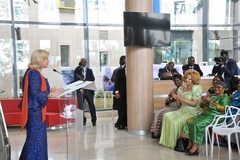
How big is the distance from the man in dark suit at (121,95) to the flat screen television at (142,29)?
3.78 ft

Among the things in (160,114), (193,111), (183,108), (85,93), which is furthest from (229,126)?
(85,93)

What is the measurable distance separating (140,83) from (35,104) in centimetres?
329

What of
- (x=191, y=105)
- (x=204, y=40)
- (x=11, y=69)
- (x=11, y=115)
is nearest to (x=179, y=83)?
(x=191, y=105)

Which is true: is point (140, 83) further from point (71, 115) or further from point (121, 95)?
point (71, 115)

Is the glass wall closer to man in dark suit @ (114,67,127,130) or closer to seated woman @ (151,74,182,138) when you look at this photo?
man in dark suit @ (114,67,127,130)

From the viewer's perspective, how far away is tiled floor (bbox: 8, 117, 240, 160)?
5.18m

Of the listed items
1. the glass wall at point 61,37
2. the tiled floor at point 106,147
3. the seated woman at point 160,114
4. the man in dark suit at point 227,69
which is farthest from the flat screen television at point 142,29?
the glass wall at point 61,37

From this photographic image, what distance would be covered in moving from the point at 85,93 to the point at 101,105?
2267 mm

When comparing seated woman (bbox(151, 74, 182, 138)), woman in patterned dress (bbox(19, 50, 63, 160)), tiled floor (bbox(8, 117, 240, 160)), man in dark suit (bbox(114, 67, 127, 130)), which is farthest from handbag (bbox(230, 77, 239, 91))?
woman in patterned dress (bbox(19, 50, 63, 160))

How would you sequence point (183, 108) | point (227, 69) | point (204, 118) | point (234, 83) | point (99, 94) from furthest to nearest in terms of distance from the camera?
point (99, 94) → point (227, 69) → point (234, 83) → point (183, 108) → point (204, 118)

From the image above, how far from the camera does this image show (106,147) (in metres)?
6.05

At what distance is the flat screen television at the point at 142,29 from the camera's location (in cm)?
679

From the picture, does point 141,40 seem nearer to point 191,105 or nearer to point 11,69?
point 191,105

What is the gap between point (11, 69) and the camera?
9.84 m
